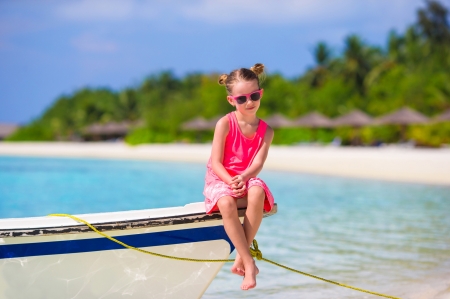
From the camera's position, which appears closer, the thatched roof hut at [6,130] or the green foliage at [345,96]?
the green foliage at [345,96]

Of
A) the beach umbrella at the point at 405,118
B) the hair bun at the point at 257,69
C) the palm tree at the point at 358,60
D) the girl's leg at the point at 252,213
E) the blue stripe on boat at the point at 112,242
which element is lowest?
the blue stripe on boat at the point at 112,242

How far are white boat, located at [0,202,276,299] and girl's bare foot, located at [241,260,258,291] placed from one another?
0.20 m

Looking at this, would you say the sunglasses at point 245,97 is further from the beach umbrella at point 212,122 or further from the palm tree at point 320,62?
the palm tree at point 320,62

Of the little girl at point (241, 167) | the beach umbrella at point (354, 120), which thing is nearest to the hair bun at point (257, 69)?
the little girl at point (241, 167)

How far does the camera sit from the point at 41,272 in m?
3.16

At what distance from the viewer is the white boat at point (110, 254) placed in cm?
308

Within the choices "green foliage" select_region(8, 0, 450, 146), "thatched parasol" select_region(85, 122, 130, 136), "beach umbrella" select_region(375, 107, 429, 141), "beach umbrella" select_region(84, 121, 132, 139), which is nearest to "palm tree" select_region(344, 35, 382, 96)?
"green foliage" select_region(8, 0, 450, 146)

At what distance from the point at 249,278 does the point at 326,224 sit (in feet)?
21.1

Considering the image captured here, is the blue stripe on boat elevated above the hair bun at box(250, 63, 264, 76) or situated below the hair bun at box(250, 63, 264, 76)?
below

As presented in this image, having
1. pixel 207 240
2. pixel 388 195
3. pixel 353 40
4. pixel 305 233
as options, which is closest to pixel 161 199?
pixel 388 195

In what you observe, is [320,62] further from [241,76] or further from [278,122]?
[241,76]

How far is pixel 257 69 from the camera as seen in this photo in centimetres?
332

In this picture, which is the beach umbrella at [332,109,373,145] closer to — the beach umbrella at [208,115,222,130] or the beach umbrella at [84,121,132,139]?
the beach umbrella at [208,115,222,130]

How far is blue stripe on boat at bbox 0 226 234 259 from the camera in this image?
10.1 feet
